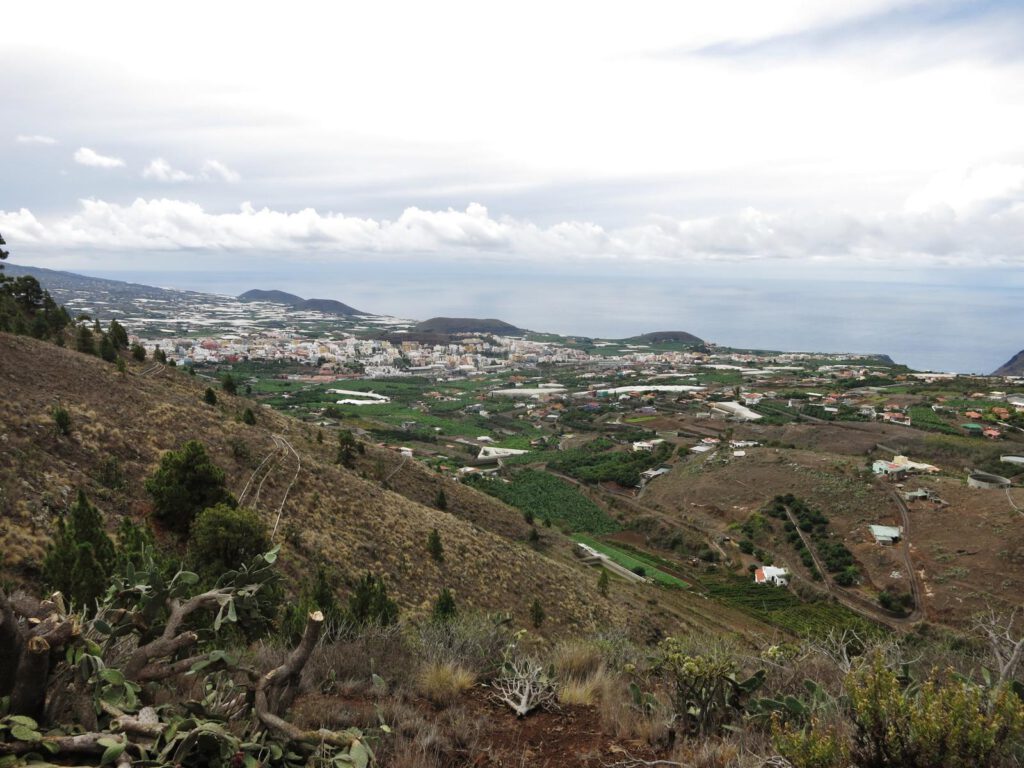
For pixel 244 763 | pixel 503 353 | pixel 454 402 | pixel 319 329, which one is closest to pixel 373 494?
pixel 244 763

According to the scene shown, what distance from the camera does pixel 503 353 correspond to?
493 ft

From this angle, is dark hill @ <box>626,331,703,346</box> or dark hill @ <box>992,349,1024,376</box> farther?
dark hill @ <box>626,331,703,346</box>

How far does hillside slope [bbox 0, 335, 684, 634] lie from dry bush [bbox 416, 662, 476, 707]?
705 centimetres

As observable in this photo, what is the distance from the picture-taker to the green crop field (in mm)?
28594

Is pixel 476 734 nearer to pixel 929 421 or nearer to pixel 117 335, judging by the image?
pixel 117 335

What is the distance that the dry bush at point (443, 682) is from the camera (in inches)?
175

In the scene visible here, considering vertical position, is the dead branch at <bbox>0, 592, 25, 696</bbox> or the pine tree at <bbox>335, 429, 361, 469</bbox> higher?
the dead branch at <bbox>0, 592, 25, 696</bbox>

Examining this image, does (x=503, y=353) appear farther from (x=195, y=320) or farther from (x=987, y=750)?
(x=987, y=750)

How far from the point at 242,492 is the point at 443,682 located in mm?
11750

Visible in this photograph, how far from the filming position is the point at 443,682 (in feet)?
15.0

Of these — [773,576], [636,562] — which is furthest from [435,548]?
[773,576]

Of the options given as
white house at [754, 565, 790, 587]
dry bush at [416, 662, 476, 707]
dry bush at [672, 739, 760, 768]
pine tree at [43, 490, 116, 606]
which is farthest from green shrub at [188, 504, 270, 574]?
white house at [754, 565, 790, 587]

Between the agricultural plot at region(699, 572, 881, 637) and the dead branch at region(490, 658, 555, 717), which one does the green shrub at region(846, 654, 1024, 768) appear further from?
the agricultural plot at region(699, 572, 881, 637)

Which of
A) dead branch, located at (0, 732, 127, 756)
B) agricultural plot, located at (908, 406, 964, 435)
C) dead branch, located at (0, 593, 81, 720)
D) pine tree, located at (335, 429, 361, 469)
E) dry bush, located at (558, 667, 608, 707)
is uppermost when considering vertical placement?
dead branch, located at (0, 593, 81, 720)
